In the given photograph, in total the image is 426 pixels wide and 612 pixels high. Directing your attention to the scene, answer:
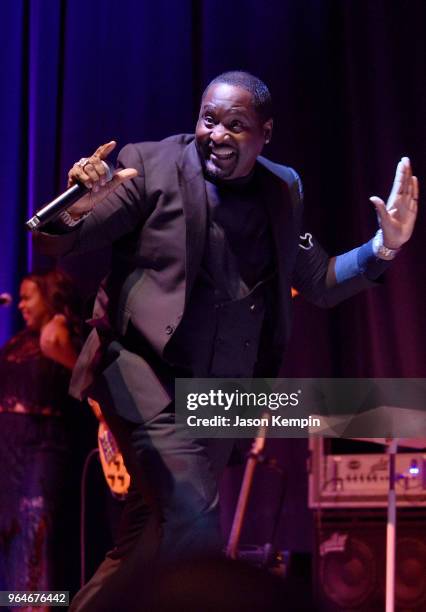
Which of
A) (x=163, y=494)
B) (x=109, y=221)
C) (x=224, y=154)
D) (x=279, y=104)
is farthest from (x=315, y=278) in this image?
(x=279, y=104)

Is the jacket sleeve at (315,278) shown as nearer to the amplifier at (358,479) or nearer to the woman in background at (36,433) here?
the amplifier at (358,479)

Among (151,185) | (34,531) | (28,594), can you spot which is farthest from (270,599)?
(34,531)

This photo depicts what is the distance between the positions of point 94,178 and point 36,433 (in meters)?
1.94

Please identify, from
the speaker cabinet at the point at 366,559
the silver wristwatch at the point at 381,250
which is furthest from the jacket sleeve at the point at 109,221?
the speaker cabinet at the point at 366,559

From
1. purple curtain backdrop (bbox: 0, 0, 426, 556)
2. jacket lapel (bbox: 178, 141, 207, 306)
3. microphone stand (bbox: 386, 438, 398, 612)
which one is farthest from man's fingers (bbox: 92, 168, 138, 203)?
purple curtain backdrop (bbox: 0, 0, 426, 556)

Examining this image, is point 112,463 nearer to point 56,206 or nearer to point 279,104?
point 279,104

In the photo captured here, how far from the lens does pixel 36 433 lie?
366 centimetres

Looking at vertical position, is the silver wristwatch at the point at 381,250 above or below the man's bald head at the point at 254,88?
below

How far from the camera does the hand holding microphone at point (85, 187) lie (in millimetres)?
1827

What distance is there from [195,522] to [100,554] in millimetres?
2005

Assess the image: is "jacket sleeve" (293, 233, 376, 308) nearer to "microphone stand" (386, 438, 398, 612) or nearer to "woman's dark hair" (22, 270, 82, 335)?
"microphone stand" (386, 438, 398, 612)

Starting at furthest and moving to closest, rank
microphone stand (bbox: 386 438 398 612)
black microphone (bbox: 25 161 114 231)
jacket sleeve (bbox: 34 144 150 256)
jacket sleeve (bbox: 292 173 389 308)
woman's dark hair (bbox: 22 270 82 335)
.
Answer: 1. woman's dark hair (bbox: 22 270 82 335)
2. microphone stand (bbox: 386 438 398 612)
3. jacket sleeve (bbox: 292 173 389 308)
4. jacket sleeve (bbox: 34 144 150 256)
5. black microphone (bbox: 25 161 114 231)

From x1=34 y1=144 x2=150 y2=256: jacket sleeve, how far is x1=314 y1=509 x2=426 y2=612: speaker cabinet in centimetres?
154

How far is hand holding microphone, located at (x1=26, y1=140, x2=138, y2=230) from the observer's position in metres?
1.83
